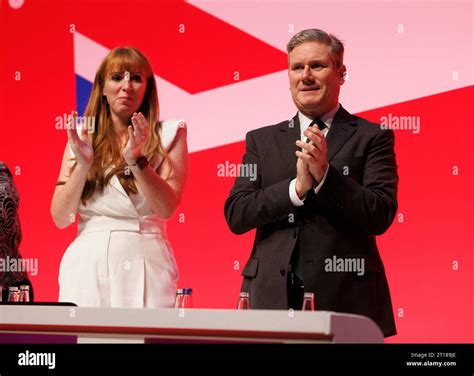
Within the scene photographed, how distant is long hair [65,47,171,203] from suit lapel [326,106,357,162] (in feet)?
2.20

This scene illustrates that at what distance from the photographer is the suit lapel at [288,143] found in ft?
9.52


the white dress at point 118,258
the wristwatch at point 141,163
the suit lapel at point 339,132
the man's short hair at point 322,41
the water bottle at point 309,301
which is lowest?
the water bottle at point 309,301

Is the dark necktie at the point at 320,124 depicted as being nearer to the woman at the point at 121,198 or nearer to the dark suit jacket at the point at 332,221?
the dark suit jacket at the point at 332,221

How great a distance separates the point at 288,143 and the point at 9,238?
1.02 metres

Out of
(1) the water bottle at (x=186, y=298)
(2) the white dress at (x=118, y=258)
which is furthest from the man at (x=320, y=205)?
(2) the white dress at (x=118, y=258)

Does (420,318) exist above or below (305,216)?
below

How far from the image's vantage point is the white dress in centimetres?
316

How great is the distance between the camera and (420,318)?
4254 millimetres

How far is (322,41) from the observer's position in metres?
2.94

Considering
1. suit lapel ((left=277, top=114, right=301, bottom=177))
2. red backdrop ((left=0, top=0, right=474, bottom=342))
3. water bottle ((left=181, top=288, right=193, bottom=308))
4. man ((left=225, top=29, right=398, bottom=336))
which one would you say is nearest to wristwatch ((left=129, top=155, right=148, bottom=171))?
man ((left=225, top=29, right=398, bottom=336))

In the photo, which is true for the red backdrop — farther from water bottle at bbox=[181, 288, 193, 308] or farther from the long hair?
water bottle at bbox=[181, 288, 193, 308]

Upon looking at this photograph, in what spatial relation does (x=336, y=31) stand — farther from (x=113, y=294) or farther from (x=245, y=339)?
(x=245, y=339)
